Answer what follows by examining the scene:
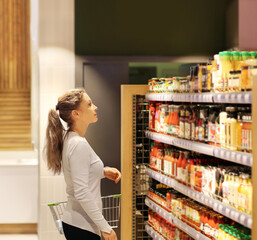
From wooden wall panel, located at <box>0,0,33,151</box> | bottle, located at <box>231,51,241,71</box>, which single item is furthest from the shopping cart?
wooden wall panel, located at <box>0,0,33,151</box>

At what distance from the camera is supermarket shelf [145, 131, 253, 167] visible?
3.02 meters

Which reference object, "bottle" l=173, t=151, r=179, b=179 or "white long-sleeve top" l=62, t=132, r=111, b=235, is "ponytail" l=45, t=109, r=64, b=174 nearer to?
"white long-sleeve top" l=62, t=132, r=111, b=235

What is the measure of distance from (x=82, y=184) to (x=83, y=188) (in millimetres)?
26

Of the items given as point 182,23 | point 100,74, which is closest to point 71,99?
point 100,74

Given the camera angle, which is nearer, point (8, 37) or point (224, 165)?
point (224, 165)

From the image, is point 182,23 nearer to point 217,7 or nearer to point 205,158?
point 217,7

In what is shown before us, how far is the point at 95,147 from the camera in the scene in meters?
6.43

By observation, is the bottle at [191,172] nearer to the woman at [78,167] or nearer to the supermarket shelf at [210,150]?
the supermarket shelf at [210,150]

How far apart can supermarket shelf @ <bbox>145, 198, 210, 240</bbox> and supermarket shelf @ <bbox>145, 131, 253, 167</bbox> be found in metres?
0.60

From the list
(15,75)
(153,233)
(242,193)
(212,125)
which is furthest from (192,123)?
(15,75)

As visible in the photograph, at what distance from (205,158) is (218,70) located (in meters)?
0.75

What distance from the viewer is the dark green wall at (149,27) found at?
20.8 feet

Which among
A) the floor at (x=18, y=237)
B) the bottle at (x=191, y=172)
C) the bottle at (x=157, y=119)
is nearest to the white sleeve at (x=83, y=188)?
the bottle at (x=191, y=172)

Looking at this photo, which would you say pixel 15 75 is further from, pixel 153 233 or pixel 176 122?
pixel 176 122
